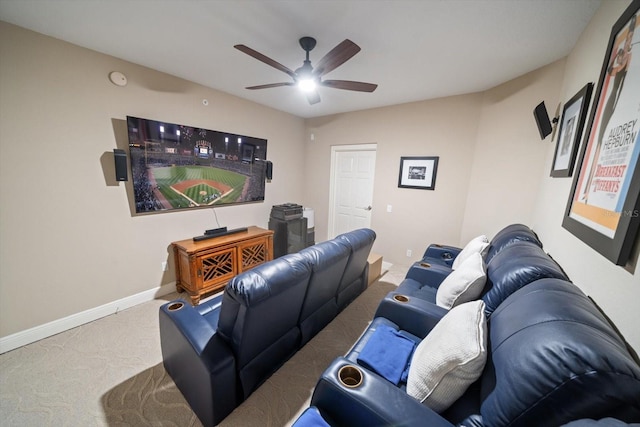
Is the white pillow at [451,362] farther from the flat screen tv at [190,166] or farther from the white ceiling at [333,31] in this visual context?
the flat screen tv at [190,166]

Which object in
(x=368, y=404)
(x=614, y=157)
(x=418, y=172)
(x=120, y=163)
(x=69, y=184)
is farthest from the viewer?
(x=418, y=172)

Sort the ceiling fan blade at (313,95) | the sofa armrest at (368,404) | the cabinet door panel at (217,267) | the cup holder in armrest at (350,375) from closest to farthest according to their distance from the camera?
1. the sofa armrest at (368,404)
2. the cup holder in armrest at (350,375)
3. the ceiling fan blade at (313,95)
4. the cabinet door panel at (217,267)

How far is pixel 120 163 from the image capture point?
2193 millimetres

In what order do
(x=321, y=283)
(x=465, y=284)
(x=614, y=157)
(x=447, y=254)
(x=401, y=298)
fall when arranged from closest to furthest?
(x=614, y=157) → (x=465, y=284) → (x=401, y=298) → (x=321, y=283) → (x=447, y=254)

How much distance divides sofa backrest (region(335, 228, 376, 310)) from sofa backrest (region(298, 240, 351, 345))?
10 cm

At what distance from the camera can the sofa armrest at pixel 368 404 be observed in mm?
811

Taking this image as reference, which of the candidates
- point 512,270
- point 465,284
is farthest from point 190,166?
point 512,270

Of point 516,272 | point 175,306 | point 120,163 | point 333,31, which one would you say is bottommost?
point 175,306

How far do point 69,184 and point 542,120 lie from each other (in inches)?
173

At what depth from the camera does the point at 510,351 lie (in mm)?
786

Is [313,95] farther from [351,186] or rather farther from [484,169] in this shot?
[484,169]

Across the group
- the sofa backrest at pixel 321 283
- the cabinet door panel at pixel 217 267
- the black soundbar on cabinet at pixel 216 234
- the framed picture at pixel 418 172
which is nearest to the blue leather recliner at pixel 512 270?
the sofa backrest at pixel 321 283

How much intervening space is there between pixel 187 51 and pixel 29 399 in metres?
2.88

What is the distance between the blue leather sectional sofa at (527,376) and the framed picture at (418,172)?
214 centimetres
